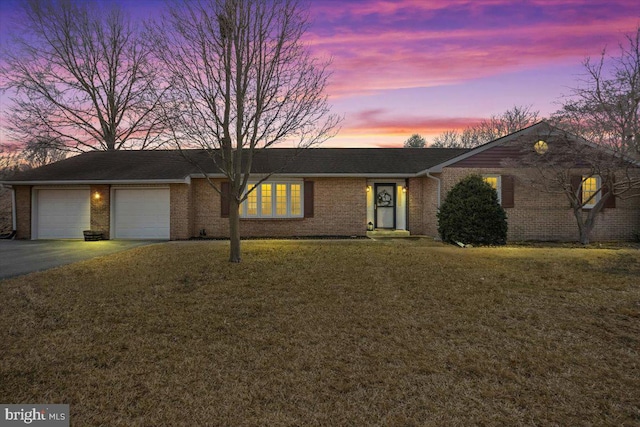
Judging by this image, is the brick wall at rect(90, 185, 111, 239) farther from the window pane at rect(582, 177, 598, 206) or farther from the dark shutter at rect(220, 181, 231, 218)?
the window pane at rect(582, 177, 598, 206)

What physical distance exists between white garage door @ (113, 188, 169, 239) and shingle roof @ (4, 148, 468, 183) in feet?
2.52

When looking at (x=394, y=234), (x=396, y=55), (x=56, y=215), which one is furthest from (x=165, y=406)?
(x=56, y=215)

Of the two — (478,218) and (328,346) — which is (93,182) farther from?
(478,218)

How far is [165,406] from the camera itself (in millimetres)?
2836

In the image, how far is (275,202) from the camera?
15297mm

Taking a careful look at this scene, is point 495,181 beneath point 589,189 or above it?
above

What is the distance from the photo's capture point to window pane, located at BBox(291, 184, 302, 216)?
15289 mm

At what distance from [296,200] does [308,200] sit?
55 centimetres

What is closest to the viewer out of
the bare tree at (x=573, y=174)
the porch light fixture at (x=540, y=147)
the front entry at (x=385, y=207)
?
the bare tree at (x=573, y=174)

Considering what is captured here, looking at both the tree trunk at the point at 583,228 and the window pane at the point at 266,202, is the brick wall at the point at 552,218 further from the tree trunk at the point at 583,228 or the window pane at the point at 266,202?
the window pane at the point at 266,202

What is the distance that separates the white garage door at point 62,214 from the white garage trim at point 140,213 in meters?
1.16

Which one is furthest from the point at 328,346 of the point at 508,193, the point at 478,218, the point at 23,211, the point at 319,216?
the point at 23,211

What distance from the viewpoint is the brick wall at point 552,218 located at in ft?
45.0

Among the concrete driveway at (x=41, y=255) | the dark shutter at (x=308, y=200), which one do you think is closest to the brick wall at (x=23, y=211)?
the concrete driveway at (x=41, y=255)
